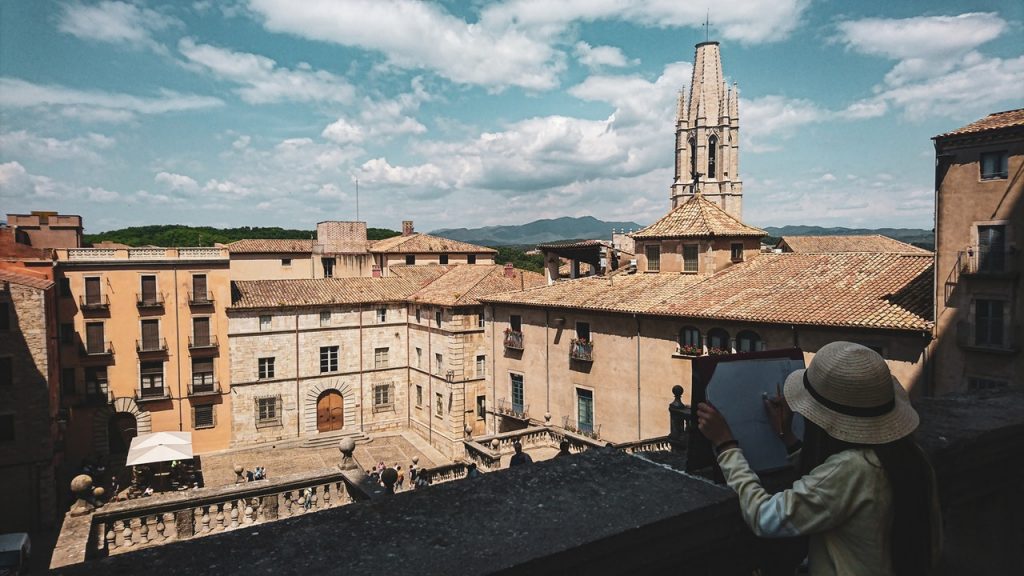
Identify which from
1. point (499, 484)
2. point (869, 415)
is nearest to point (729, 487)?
point (869, 415)

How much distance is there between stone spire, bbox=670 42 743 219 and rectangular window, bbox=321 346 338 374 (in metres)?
62.2

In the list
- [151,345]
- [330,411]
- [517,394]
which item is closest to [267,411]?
[330,411]

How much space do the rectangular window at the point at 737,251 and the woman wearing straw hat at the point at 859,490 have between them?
95.1ft

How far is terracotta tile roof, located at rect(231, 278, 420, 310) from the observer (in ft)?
129

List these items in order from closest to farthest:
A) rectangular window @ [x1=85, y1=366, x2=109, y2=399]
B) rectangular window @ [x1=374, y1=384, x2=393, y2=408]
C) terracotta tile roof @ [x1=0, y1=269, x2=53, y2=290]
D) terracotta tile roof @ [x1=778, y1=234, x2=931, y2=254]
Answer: terracotta tile roof @ [x1=0, y1=269, x2=53, y2=290] → rectangular window @ [x1=85, y1=366, x2=109, y2=399] → rectangular window @ [x1=374, y1=384, x2=393, y2=408] → terracotta tile roof @ [x1=778, y1=234, x2=931, y2=254]

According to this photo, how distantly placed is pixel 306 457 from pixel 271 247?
26.8 metres

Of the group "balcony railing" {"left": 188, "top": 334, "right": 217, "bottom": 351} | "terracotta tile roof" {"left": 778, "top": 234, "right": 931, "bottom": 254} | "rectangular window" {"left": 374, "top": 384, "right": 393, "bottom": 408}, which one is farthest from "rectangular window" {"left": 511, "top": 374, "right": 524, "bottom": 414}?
"terracotta tile roof" {"left": 778, "top": 234, "right": 931, "bottom": 254}

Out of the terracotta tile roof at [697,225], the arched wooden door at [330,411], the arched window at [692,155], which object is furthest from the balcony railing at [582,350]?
the arched window at [692,155]

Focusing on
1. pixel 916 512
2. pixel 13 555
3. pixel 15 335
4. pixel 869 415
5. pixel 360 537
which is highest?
pixel 869 415

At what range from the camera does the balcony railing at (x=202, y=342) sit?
37.4 meters

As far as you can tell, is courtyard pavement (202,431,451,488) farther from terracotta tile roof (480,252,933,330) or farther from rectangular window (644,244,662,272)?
rectangular window (644,244,662,272)

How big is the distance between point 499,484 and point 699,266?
2832cm

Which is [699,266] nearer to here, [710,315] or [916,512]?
[710,315]

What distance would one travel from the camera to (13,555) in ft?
61.2
